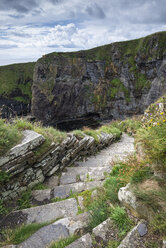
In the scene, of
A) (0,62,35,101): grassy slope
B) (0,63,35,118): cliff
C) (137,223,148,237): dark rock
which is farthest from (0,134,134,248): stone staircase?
(0,62,35,101): grassy slope

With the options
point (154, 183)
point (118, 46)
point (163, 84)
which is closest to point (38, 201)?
point (154, 183)

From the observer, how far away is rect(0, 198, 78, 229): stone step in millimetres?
3146

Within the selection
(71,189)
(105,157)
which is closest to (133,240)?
(71,189)

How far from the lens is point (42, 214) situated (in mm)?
3307

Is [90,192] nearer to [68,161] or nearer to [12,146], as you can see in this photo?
[12,146]

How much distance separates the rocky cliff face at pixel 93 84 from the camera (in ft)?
109

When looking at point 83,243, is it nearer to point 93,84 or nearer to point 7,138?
point 7,138

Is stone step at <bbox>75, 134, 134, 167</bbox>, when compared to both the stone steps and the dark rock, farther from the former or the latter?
the dark rock

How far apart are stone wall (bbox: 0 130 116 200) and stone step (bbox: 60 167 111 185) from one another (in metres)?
0.51

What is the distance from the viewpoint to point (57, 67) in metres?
35.1

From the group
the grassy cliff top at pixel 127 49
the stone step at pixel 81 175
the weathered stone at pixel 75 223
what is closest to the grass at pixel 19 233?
the weathered stone at pixel 75 223

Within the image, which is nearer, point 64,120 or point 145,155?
point 145,155

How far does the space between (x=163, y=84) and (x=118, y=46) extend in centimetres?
1456

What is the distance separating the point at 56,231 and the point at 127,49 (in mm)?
38861
